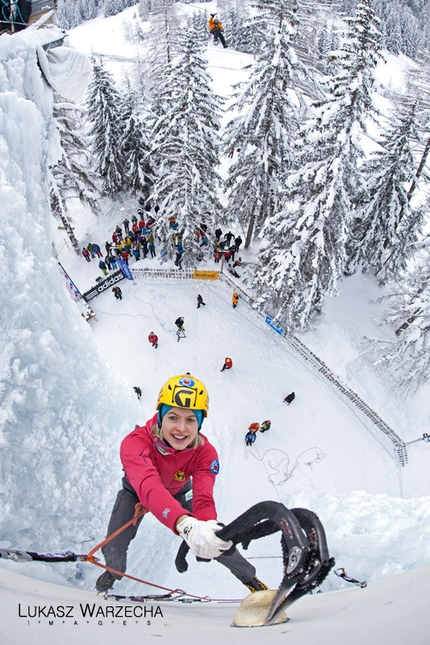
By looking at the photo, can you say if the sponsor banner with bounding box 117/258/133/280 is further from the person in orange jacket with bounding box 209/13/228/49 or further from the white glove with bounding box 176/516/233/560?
the person in orange jacket with bounding box 209/13/228/49

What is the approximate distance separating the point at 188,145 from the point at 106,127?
27.1 ft

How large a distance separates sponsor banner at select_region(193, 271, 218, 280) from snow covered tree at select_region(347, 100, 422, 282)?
786 cm

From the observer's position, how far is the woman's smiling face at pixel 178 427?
4.11m

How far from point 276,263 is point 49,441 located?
12.0m

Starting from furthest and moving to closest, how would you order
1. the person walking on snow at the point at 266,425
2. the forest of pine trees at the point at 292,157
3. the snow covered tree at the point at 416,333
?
the person walking on snow at the point at 266,425 → the snow covered tree at the point at 416,333 → the forest of pine trees at the point at 292,157

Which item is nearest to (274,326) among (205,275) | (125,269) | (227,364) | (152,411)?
(227,364)

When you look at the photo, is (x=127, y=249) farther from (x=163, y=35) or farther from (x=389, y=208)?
(x=163, y=35)

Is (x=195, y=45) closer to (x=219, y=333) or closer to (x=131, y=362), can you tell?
(x=219, y=333)

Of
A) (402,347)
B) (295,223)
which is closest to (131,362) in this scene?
(295,223)

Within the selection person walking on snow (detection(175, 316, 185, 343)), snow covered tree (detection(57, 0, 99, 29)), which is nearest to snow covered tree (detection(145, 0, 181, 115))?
person walking on snow (detection(175, 316, 185, 343))

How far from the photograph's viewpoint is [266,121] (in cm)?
1521

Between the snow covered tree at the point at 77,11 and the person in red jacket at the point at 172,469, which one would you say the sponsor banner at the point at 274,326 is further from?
the snow covered tree at the point at 77,11

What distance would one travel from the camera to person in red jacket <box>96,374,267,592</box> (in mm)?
3504

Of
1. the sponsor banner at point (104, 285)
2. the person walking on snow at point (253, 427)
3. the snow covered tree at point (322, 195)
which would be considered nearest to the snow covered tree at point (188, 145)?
the sponsor banner at point (104, 285)
